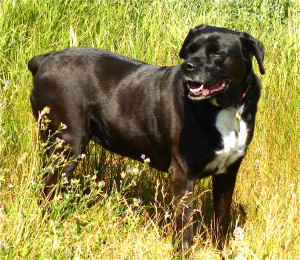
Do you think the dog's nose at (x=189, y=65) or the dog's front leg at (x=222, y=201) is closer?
the dog's nose at (x=189, y=65)

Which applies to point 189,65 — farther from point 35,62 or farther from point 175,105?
point 35,62

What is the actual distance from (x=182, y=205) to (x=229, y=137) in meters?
0.57

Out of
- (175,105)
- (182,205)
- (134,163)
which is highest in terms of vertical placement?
(175,105)

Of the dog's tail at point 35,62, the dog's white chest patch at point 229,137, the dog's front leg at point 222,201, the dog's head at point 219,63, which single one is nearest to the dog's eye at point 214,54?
the dog's head at point 219,63

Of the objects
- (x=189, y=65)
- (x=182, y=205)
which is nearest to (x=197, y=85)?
(x=189, y=65)

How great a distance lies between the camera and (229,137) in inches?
181

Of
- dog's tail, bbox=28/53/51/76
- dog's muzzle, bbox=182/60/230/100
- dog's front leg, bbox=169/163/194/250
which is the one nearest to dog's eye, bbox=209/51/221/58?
dog's muzzle, bbox=182/60/230/100

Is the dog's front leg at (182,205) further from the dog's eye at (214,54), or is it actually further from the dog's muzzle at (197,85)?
the dog's eye at (214,54)

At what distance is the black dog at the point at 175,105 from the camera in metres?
4.57

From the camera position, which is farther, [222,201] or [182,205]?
[222,201]

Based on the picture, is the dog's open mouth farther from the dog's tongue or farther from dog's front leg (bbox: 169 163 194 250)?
dog's front leg (bbox: 169 163 194 250)

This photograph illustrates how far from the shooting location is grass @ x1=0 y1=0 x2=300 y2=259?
14.4 feet

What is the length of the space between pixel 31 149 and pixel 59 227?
1.43 meters

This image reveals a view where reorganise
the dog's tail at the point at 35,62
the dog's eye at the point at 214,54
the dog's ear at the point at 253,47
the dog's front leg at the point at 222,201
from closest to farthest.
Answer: the dog's eye at the point at 214,54 < the dog's ear at the point at 253,47 < the dog's front leg at the point at 222,201 < the dog's tail at the point at 35,62
